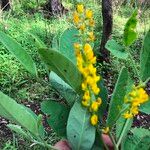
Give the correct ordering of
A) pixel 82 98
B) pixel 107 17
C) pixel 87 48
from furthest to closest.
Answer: pixel 107 17, pixel 82 98, pixel 87 48

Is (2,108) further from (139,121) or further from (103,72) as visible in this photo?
(103,72)

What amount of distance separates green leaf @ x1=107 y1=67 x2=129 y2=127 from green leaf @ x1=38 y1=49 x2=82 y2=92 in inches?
3.0

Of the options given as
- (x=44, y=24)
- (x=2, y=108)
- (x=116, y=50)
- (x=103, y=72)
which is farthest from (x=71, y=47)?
(x=44, y=24)

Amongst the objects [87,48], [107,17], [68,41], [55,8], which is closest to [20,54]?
[68,41]

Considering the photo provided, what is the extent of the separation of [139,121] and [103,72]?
37.2 inches

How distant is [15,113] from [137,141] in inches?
11.7

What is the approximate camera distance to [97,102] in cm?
66

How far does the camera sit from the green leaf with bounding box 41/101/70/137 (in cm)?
80

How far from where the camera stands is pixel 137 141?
0.84 m

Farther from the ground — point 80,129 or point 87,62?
point 87,62

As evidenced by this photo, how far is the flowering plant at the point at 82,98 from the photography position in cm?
63

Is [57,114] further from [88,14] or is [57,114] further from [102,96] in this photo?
[88,14]

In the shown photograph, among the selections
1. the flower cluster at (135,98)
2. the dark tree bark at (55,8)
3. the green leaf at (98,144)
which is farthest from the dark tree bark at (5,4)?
the flower cluster at (135,98)

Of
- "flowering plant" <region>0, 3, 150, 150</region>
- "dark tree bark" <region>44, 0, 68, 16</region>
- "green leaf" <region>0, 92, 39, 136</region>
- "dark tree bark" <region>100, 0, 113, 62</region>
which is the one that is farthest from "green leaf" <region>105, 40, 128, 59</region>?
"dark tree bark" <region>44, 0, 68, 16</region>
